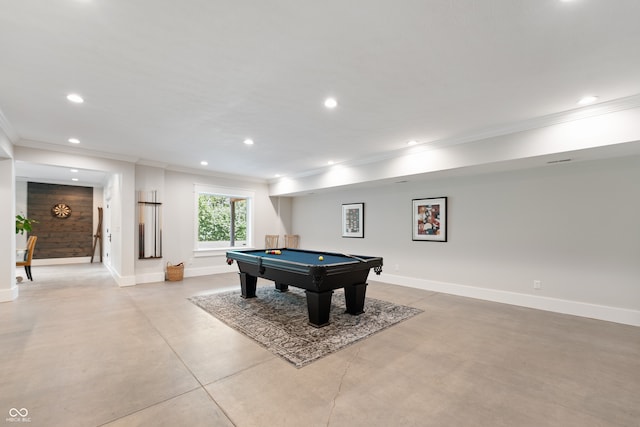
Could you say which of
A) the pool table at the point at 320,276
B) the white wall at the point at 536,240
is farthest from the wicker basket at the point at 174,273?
the white wall at the point at 536,240

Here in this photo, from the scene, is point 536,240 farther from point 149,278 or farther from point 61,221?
point 61,221

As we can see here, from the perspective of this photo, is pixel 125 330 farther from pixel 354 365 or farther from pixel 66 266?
pixel 66 266

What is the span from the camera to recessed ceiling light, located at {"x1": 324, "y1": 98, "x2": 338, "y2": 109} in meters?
3.00

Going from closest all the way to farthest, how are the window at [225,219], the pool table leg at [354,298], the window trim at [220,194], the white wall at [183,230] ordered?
1. the pool table leg at [354,298]
2. the white wall at [183,230]
3. the window trim at [220,194]
4. the window at [225,219]

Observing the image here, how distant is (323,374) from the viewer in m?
2.33

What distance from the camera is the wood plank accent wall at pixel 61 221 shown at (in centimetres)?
820

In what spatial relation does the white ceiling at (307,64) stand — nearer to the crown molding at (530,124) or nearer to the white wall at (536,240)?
the crown molding at (530,124)

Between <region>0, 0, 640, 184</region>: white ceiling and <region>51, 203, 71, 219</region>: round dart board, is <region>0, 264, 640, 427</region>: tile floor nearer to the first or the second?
<region>0, 0, 640, 184</region>: white ceiling

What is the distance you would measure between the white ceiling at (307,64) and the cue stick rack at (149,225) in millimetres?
2049

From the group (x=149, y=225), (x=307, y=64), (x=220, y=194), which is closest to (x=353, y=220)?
(x=220, y=194)

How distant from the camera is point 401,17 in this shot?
179 centimetres

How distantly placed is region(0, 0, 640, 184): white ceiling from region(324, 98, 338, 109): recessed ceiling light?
0.26 ft

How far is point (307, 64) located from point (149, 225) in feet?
17.3

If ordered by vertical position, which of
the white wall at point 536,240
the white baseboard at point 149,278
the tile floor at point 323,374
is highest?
the white wall at point 536,240
